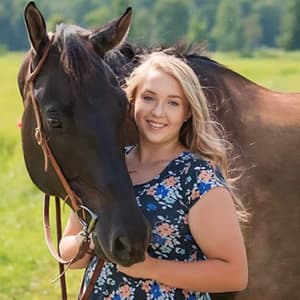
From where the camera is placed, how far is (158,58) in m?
3.01

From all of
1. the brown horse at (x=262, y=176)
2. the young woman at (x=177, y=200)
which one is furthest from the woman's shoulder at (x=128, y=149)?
the brown horse at (x=262, y=176)

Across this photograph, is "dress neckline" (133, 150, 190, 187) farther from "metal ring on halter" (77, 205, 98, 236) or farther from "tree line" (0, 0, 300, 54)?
"tree line" (0, 0, 300, 54)

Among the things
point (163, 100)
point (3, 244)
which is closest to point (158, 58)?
point (163, 100)

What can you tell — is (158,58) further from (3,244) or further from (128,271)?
(3,244)

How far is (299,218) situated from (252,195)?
0.30 m

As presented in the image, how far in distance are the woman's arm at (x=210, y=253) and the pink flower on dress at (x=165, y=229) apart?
81mm

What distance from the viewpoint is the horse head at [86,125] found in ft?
8.79

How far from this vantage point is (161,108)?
9.64 feet

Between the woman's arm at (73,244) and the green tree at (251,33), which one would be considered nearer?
the woman's arm at (73,244)

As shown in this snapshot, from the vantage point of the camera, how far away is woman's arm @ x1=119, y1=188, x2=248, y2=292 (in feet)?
9.12

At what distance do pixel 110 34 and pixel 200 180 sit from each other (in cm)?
71

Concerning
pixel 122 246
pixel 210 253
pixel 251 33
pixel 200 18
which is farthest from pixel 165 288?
pixel 251 33

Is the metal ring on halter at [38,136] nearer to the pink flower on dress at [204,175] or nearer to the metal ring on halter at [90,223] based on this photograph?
the metal ring on halter at [90,223]

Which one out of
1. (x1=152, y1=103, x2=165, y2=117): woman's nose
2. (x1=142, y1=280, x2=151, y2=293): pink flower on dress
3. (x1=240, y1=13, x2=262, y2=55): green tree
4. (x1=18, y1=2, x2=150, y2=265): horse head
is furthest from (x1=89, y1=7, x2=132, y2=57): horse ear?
(x1=240, y1=13, x2=262, y2=55): green tree
